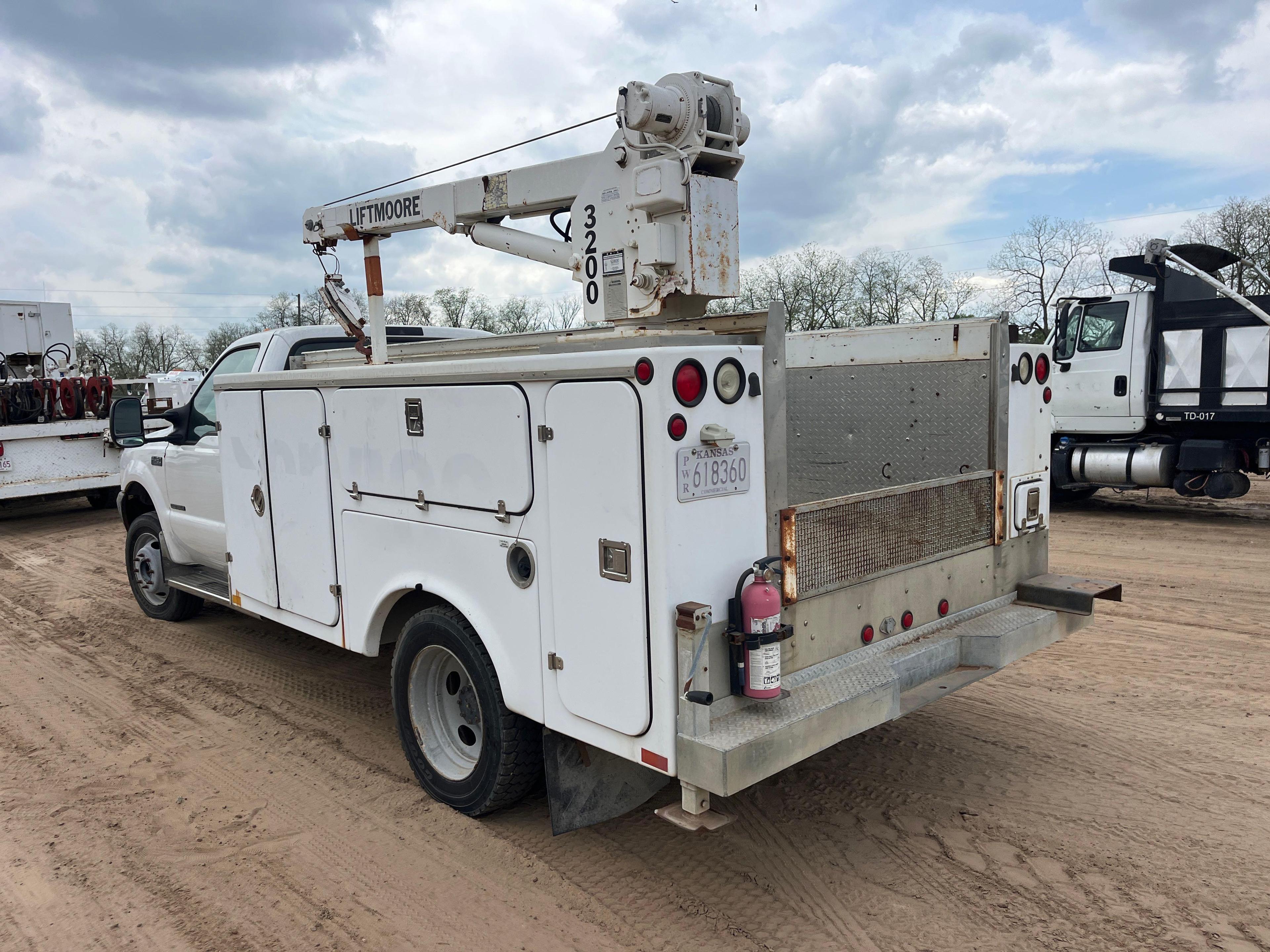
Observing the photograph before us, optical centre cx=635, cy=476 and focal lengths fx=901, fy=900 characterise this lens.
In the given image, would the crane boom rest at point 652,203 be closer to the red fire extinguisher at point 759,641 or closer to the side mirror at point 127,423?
the red fire extinguisher at point 759,641

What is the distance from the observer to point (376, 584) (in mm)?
4055

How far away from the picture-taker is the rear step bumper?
8.97 feet

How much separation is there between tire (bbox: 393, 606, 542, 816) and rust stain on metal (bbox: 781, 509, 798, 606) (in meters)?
1.17

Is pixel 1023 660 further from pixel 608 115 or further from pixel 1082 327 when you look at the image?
pixel 1082 327

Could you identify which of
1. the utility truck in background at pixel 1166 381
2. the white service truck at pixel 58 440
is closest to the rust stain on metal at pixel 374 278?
the utility truck in background at pixel 1166 381

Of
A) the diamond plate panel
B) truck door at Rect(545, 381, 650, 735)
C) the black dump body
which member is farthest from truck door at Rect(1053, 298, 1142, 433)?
truck door at Rect(545, 381, 650, 735)

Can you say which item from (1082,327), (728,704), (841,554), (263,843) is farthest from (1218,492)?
(263,843)

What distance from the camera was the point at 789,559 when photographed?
316 cm

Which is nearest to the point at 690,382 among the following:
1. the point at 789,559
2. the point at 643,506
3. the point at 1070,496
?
the point at 643,506

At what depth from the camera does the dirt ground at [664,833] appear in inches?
123

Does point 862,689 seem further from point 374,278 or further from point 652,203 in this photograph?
point 374,278

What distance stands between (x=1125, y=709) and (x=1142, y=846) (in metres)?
1.60

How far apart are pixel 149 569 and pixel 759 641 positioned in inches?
239

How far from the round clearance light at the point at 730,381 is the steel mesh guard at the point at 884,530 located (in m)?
0.47
